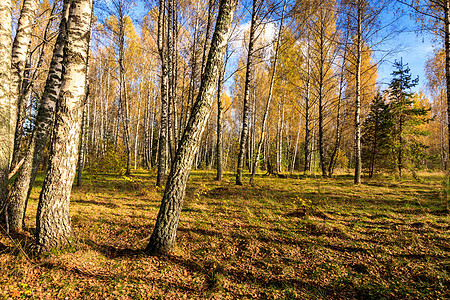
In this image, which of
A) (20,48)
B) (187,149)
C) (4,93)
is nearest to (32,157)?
(4,93)

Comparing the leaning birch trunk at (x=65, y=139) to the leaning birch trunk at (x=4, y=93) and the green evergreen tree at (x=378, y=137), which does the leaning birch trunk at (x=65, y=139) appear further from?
the green evergreen tree at (x=378, y=137)

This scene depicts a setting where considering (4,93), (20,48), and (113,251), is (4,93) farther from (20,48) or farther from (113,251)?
(113,251)

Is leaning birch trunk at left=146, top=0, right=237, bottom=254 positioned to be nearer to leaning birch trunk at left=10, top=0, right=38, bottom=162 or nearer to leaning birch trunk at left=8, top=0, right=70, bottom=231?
leaning birch trunk at left=8, top=0, right=70, bottom=231

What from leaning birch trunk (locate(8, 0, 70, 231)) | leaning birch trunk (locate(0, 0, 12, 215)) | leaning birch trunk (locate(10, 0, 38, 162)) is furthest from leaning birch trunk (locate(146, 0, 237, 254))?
leaning birch trunk (locate(10, 0, 38, 162))

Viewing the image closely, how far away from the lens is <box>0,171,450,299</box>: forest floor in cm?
236

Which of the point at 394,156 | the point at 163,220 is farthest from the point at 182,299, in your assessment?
the point at 394,156

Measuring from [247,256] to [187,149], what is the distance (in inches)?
78.7

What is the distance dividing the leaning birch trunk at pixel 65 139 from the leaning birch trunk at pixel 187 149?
4.25 ft

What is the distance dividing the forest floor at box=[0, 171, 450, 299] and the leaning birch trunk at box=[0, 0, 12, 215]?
97cm

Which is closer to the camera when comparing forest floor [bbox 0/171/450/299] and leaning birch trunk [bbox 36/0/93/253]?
forest floor [bbox 0/171/450/299]

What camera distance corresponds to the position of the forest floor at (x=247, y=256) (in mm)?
2355

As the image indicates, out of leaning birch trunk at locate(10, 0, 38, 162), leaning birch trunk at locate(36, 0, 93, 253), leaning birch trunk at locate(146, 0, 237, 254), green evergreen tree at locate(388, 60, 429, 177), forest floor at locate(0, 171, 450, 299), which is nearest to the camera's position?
forest floor at locate(0, 171, 450, 299)

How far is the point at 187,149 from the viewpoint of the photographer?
9.57 feet

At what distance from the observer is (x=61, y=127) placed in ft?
8.67
